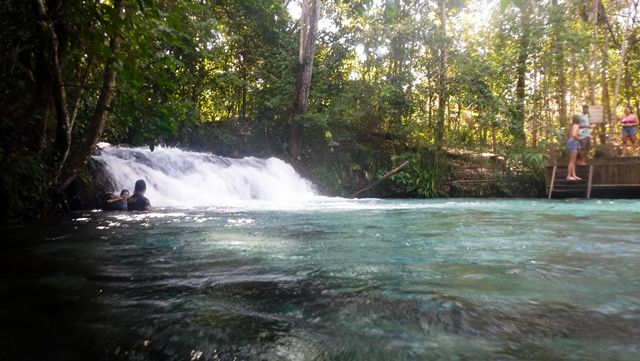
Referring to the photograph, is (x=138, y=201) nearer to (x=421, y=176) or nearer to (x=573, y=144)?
(x=421, y=176)

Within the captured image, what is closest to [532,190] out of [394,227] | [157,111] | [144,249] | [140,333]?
[394,227]

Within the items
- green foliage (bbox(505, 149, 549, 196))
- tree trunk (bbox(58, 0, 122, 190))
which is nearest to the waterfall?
tree trunk (bbox(58, 0, 122, 190))

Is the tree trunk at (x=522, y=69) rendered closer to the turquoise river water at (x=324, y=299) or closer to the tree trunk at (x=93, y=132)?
the turquoise river water at (x=324, y=299)

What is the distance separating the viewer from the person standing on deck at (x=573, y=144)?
1188cm

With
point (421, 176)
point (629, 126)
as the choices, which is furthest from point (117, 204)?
point (629, 126)

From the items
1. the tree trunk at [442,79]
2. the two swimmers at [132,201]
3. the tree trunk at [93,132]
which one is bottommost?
the two swimmers at [132,201]

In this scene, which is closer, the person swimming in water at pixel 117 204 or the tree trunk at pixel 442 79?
the person swimming in water at pixel 117 204

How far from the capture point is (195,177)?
11.9m

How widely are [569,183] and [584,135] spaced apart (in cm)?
159

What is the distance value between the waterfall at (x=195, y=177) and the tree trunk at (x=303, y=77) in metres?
2.23

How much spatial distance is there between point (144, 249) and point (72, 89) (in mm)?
3931

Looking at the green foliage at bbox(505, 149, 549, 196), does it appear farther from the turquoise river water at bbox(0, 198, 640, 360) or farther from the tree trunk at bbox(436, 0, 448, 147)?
the turquoise river water at bbox(0, 198, 640, 360)

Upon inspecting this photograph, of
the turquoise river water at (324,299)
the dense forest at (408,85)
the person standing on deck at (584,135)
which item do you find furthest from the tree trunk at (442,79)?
the turquoise river water at (324,299)

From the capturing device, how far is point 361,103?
55.6 feet
